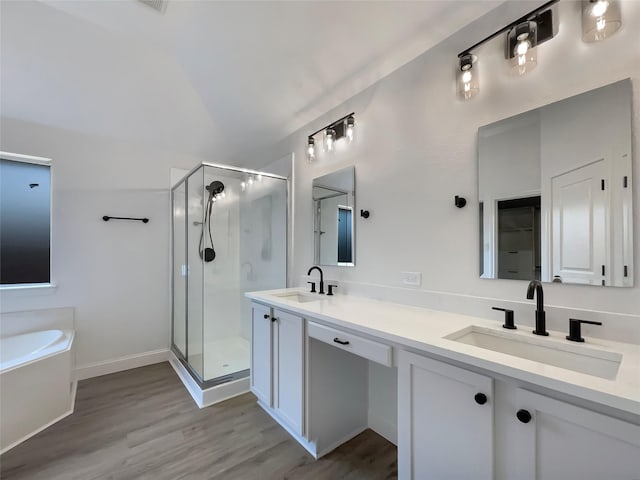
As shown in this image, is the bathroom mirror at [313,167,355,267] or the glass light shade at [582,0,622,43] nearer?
the glass light shade at [582,0,622,43]

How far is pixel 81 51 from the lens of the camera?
87.4 inches

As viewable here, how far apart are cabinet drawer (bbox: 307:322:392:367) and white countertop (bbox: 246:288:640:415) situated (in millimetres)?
48

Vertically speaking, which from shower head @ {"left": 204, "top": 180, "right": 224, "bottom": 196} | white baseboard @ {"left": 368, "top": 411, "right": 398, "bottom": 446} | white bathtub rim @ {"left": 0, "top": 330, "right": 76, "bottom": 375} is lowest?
white baseboard @ {"left": 368, "top": 411, "right": 398, "bottom": 446}

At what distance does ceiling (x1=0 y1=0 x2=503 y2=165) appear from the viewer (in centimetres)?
173

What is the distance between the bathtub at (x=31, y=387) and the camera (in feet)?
5.98

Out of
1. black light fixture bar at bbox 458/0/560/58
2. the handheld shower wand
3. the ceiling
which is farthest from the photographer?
the handheld shower wand

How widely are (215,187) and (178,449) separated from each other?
2271mm

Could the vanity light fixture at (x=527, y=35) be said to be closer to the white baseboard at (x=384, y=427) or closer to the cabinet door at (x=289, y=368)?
the cabinet door at (x=289, y=368)

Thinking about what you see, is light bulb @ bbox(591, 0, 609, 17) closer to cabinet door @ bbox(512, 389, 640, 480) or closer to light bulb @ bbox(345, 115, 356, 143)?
light bulb @ bbox(345, 115, 356, 143)

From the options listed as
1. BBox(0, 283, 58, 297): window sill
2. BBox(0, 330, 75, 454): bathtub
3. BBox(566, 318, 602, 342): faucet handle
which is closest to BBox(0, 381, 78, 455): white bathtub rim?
BBox(0, 330, 75, 454): bathtub

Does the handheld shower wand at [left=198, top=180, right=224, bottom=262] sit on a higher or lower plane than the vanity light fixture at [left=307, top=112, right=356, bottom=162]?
lower

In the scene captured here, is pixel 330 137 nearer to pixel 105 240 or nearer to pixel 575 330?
pixel 575 330

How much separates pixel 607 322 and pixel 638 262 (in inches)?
10.3

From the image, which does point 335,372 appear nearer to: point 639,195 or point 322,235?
point 322,235
